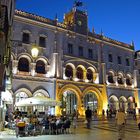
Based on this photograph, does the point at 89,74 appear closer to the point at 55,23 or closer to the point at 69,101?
the point at 69,101

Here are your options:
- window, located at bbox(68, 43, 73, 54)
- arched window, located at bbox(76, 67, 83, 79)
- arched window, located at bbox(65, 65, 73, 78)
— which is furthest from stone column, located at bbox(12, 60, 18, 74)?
arched window, located at bbox(76, 67, 83, 79)

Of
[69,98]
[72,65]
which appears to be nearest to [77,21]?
[72,65]

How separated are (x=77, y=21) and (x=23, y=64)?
12.5 m

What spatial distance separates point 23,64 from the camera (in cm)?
3075

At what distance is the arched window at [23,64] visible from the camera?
3059 cm

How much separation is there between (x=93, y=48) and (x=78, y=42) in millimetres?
3214

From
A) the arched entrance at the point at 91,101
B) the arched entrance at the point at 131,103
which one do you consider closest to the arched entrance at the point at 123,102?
the arched entrance at the point at 131,103

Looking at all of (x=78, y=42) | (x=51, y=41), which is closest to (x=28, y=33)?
(x=51, y=41)

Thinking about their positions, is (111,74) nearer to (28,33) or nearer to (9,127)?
(28,33)

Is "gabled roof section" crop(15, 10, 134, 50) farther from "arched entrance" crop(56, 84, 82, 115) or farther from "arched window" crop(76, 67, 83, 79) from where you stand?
"arched entrance" crop(56, 84, 82, 115)

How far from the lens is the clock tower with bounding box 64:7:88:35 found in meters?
37.7

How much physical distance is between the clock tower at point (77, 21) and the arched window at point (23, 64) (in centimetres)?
973

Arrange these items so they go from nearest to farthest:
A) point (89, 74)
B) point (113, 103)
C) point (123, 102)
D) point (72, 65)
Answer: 1. point (72, 65)
2. point (89, 74)
3. point (113, 103)
4. point (123, 102)

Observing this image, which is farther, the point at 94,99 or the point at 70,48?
the point at 94,99
